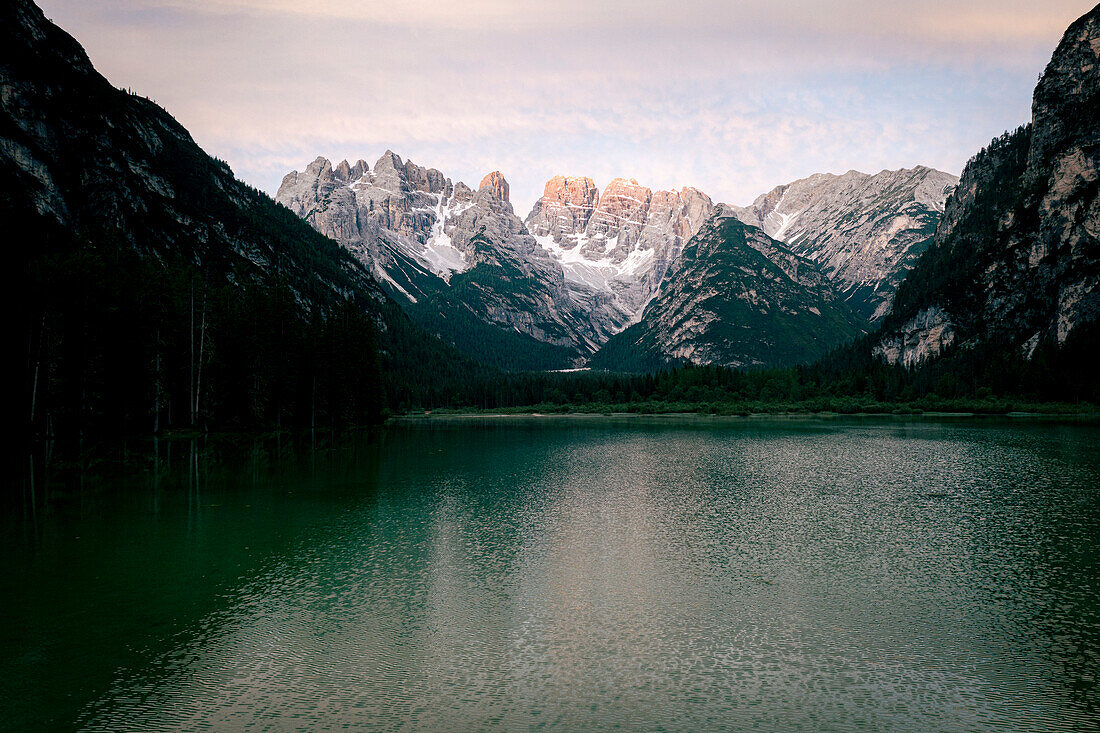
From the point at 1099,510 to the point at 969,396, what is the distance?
570ft

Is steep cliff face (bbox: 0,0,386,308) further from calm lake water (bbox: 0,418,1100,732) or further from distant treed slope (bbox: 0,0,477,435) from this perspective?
calm lake water (bbox: 0,418,1100,732)

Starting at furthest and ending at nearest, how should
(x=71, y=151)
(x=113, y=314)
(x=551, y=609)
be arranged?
1. (x=71, y=151)
2. (x=113, y=314)
3. (x=551, y=609)

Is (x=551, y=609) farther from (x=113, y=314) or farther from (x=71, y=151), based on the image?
(x=71, y=151)

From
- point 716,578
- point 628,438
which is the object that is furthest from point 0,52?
point 716,578

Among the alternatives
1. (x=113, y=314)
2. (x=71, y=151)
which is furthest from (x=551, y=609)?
(x=71, y=151)

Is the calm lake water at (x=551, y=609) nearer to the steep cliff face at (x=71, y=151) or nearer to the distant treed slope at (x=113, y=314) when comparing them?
the distant treed slope at (x=113, y=314)

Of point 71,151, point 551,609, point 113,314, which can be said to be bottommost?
point 551,609

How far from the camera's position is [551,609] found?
24.4 m

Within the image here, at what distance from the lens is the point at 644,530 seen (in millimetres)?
38688

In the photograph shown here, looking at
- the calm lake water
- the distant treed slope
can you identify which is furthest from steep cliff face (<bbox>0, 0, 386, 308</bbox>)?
the calm lake water

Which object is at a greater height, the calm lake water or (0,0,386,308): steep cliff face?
(0,0,386,308): steep cliff face

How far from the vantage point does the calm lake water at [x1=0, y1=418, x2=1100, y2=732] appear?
1661cm

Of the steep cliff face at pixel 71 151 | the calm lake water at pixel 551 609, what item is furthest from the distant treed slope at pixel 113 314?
the calm lake water at pixel 551 609

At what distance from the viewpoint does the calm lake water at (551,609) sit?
1661 centimetres
